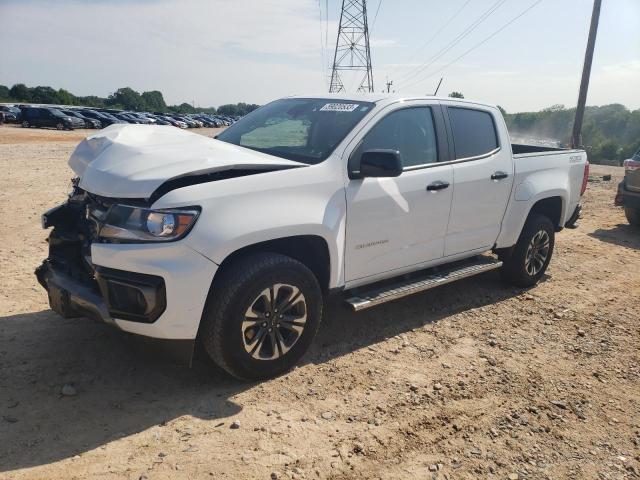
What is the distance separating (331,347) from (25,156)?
47.6 ft

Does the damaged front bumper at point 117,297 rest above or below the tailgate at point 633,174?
below

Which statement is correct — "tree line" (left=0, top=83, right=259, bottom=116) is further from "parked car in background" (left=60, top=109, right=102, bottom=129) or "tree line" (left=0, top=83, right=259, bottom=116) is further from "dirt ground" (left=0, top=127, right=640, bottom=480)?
"dirt ground" (left=0, top=127, right=640, bottom=480)

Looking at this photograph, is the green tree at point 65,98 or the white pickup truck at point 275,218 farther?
the green tree at point 65,98

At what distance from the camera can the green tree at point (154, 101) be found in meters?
90.8

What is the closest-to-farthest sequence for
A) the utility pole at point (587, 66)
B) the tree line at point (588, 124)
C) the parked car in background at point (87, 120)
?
the utility pole at point (587, 66) → the parked car in background at point (87, 120) → the tree line at point (588, 124)

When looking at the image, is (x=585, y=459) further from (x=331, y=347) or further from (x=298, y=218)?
(x=298, y=218)

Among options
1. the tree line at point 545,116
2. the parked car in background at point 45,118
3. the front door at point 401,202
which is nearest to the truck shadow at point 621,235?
the front door at point 401,202

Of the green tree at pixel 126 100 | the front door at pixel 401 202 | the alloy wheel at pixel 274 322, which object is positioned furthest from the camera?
the green tree at pixel 126 100

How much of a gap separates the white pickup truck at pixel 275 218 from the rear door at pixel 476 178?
0.7 inches

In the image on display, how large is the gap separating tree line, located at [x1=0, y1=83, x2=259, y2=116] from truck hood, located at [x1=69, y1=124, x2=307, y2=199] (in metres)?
56.3

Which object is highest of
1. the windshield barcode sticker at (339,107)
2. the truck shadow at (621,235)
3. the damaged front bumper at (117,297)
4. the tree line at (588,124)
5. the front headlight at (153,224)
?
the tree line at (588,124)

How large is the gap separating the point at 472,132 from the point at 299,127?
5.49 ft

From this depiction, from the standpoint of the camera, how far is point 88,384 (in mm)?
3318

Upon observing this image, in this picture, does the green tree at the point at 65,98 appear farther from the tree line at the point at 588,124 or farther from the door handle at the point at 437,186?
the door handle at the point at 437,186
